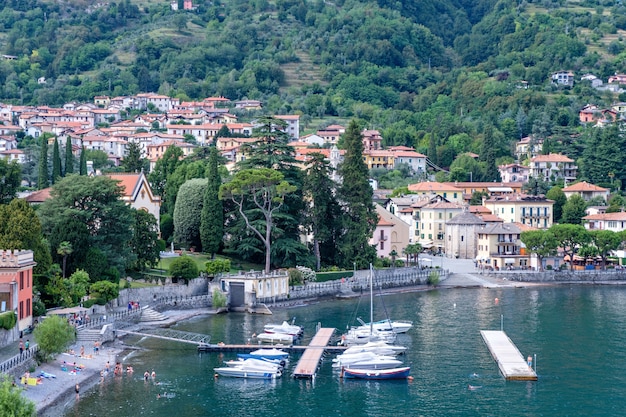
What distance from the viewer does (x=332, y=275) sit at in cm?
7969

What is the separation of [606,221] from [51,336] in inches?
2630

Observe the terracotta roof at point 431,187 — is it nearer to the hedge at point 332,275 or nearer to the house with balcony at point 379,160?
the house with balcony at point 379,160

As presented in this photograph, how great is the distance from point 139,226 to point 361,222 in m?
18.8

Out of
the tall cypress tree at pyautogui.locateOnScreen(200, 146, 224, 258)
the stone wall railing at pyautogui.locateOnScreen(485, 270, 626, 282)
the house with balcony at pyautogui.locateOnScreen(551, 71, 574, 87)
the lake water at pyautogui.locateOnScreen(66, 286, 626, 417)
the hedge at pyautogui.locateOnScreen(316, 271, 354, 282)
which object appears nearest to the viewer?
the lake water at pyautogui.locateOnScreen(66, 286, 626, 417)

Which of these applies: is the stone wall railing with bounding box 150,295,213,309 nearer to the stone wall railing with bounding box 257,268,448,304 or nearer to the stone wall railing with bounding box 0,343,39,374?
the stone wall railing with bounding box 257,268,448,304

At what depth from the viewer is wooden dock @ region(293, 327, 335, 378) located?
A: 166 feet

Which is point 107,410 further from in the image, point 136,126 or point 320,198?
point 136,126

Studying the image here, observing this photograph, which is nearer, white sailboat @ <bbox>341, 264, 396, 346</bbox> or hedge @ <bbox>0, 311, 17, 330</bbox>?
hedge @ <bbox>0, 311, 17, 330</bbox>

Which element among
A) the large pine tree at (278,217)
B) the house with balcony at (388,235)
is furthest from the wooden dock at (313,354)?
the house with balcony at (388,235)

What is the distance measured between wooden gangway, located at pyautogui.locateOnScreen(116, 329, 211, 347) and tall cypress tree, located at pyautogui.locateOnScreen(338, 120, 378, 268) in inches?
935

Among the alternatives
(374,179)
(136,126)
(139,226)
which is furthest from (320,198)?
(136,126)

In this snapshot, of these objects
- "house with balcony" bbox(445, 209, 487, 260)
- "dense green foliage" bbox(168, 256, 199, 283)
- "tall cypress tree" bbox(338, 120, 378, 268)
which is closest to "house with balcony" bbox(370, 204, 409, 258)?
"house with balcony" bbox(445, 209, 487, 260)

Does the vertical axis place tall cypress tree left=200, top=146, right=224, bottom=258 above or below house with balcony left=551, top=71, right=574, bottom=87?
below

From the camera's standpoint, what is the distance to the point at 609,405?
152 ft
